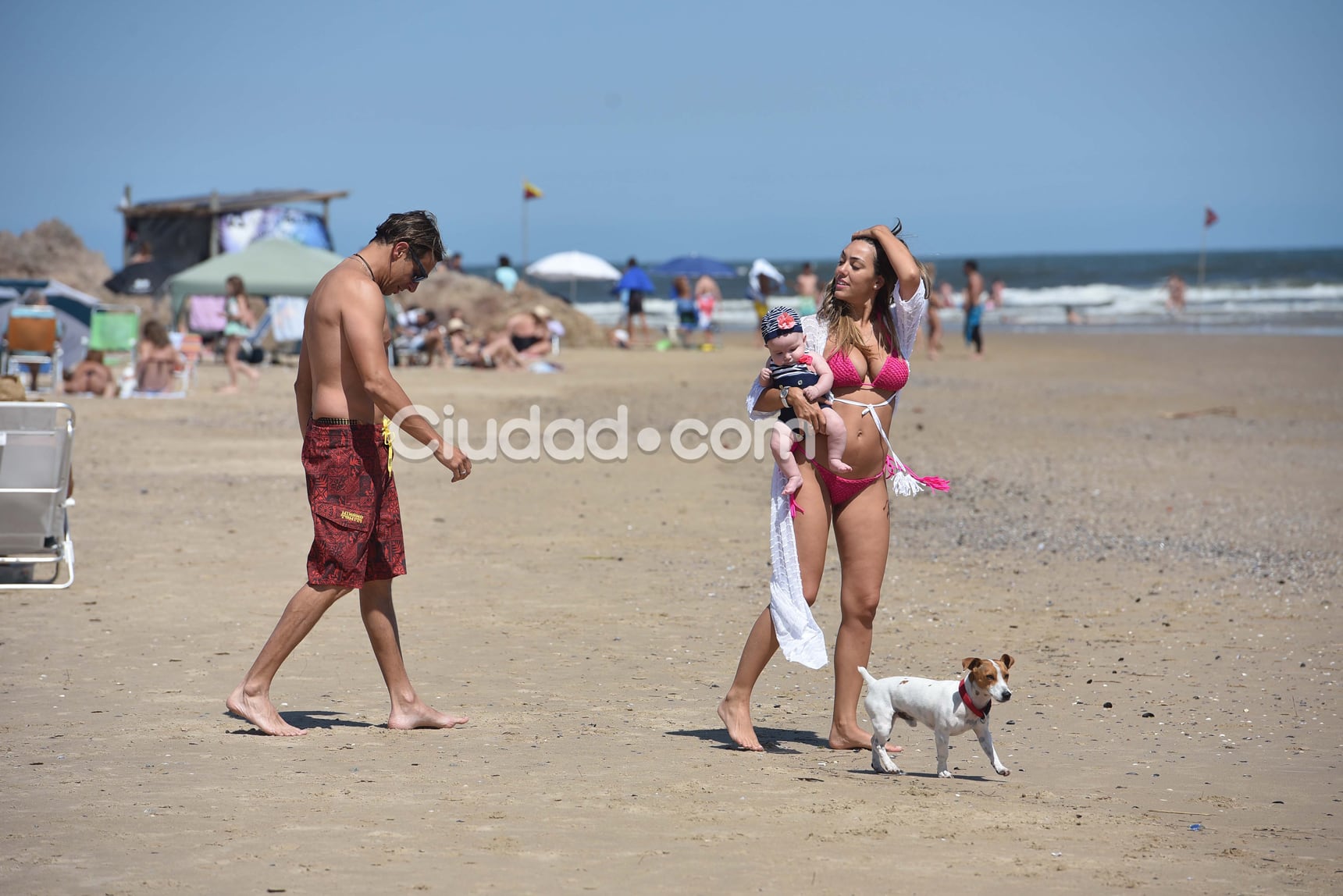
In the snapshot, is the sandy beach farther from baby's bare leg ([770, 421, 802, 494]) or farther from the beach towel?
the beach towel

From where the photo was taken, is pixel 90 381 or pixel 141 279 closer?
pixel 90 381

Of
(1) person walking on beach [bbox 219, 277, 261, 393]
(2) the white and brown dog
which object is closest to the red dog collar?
(2) the white and brown dog

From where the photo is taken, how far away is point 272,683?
572cm

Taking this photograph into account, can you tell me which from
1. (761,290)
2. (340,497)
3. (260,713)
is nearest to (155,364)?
(260,713)

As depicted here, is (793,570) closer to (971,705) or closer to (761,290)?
(971,705)

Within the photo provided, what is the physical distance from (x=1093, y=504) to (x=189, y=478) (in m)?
7.01

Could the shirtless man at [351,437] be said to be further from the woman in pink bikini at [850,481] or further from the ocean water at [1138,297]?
the ocean water at [1138,297]

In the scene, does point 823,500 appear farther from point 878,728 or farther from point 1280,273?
point 1280,273

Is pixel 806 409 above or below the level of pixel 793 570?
above

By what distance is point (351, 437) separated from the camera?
186 inches

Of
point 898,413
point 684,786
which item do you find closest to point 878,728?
point 684,786

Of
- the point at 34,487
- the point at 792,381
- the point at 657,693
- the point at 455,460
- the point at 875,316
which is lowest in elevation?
the point at 657,693

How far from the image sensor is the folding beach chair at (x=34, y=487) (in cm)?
728

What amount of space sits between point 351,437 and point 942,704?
2113mm
